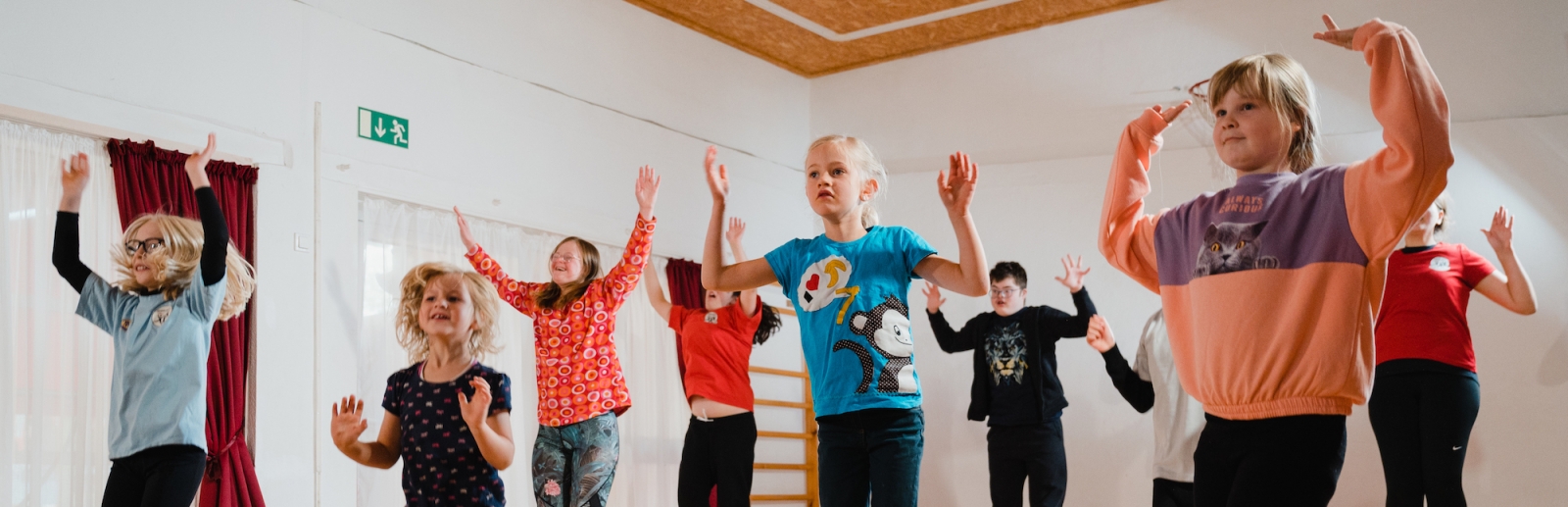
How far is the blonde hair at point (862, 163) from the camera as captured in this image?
258 cm

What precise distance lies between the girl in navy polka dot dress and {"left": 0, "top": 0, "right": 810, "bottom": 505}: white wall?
5.19ft

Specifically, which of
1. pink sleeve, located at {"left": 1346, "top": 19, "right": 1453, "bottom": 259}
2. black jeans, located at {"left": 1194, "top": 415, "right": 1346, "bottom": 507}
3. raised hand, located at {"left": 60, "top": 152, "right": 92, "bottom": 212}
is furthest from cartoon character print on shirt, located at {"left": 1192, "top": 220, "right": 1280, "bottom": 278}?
raised hand, located at {"left": 60, "top": 152, "right": 92, "bottom": 212}

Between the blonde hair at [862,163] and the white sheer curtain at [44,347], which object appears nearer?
the blonde hair at [862,163]

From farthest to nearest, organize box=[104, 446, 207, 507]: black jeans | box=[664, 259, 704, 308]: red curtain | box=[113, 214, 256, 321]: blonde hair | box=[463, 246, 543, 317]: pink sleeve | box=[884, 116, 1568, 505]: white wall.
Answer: box=[664, 259, 704, 308]: red curtain
box=[884, 116, 1568, 505]: white wall
box=[463, 246, 543, 317]: pink sleeve
box=[113, 214, 256, 321]: blonde hair
box=[104, 446, 207, 507]: black jeans

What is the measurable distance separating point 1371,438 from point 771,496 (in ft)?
10.9

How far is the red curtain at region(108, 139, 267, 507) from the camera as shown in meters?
3.91

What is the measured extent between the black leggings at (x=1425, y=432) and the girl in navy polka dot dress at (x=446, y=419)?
2539mm

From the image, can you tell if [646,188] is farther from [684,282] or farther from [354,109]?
[684,282]

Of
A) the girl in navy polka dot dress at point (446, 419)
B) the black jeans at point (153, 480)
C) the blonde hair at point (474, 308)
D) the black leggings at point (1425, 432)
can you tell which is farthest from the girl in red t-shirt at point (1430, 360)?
the black jeans at point (153, 480)

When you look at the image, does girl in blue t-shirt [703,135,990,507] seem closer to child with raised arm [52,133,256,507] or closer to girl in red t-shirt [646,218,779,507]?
child with raised arm [52,133,256,507]

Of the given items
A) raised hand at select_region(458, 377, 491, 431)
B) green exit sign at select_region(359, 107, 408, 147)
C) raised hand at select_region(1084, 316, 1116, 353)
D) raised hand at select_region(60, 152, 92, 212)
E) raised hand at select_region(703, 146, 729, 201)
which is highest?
green exit sign at select_region(359, 107, 408, 147)

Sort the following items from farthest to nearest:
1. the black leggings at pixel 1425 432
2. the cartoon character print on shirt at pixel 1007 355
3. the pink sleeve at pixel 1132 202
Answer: the cartoon character print on shirt at pixel 1007 355, the black leggings at pixel 1425 432, the pink sleeve at pixel 1132 202

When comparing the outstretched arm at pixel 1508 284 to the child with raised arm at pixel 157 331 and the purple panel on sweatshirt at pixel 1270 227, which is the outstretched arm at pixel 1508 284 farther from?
the child with raised arm at pixel 157 331

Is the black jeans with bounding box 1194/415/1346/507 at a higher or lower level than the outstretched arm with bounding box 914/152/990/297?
lower
